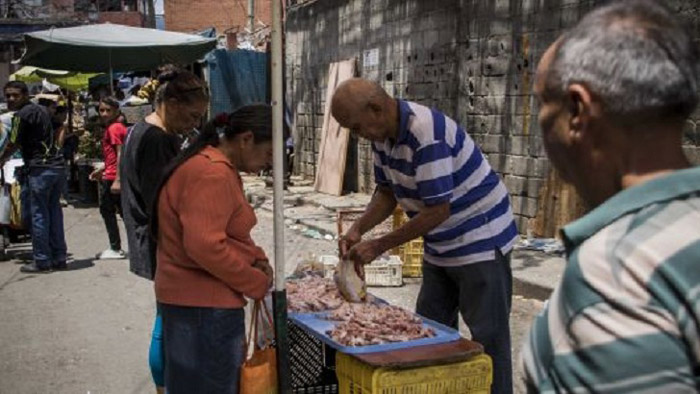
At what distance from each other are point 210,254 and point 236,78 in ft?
50.4

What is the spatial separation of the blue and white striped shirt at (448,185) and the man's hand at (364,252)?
248 millimetres

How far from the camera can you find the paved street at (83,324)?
517 cm

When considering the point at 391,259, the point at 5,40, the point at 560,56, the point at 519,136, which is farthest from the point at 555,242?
the point at 5,40

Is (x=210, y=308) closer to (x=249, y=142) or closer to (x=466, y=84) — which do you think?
(x=249, y=142)

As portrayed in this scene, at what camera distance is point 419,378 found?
9.96 feet

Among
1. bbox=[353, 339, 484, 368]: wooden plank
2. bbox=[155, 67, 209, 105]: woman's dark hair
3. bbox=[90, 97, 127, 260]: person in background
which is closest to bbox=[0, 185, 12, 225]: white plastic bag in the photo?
bbox=[90, 97, 127, 260]: person in background

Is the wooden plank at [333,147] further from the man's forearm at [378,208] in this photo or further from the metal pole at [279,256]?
the metal pole at [279,256]

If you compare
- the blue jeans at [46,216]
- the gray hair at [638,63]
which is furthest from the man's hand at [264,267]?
the blue jeans at [46,216]

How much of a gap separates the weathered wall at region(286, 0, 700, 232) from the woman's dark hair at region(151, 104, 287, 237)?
13.1ft

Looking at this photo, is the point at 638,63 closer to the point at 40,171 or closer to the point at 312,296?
the point at 312,296

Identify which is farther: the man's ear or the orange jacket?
the orange jacket

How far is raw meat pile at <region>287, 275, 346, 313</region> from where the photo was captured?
12.5 ft

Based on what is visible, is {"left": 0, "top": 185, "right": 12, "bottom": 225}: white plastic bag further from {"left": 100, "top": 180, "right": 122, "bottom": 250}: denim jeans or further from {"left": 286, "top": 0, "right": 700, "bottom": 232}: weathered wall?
{"left": 286, "top": 0, "right": 700, "bottom": 232}: weathered wall

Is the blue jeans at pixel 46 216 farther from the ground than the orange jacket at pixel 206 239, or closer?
closer
